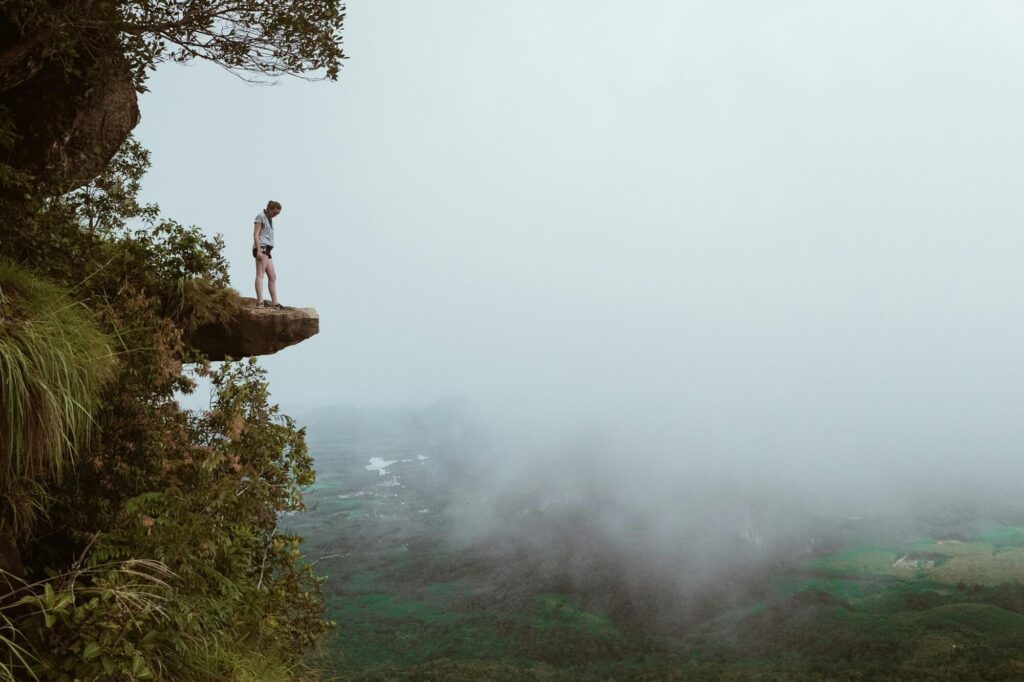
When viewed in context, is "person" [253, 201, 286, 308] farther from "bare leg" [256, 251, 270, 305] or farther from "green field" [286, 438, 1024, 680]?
"green field" [286, 438, 1024, 680]

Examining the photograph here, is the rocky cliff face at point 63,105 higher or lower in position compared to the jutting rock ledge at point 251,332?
higher

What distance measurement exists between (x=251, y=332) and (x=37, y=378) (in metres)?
5.85

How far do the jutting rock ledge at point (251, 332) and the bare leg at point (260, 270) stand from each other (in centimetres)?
25

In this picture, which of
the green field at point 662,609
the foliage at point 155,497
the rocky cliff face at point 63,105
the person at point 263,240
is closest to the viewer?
the foliage at point 155,497

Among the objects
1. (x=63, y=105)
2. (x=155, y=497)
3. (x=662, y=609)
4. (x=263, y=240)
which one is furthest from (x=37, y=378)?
(x=662, y=609)

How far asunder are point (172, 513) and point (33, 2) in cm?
552

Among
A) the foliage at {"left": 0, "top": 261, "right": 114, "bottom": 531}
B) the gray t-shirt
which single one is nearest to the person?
the gray t-shirt

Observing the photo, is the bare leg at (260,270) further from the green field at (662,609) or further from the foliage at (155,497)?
the green field at (662,609)

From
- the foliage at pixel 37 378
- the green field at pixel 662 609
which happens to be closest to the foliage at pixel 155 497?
the foliage at pixel 37 378

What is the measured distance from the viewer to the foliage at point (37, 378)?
5.44 metres

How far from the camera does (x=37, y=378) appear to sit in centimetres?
552

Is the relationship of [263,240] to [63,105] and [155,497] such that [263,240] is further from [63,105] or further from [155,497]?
[155,497]

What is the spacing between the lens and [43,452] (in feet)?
19.7

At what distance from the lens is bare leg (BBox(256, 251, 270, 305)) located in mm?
10883
